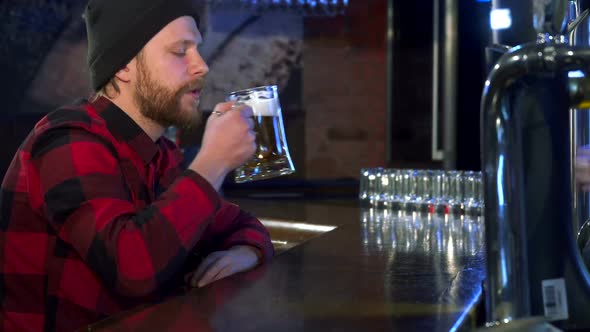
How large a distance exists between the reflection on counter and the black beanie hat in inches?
22.6

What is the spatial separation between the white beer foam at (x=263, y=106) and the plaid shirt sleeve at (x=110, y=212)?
8.0 inches


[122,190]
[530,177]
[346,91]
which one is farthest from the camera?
[346,91]

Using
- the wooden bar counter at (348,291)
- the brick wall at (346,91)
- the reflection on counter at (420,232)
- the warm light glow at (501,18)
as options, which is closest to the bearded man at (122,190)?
the wooden bar counter at (348,291)

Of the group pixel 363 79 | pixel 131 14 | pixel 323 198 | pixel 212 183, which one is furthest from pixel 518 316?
pixel 363 79

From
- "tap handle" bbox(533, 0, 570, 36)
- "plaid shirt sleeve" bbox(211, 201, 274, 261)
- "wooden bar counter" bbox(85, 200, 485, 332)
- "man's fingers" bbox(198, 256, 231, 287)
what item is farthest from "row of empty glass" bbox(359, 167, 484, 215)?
"tap handle" bbox(533, 0, 570, 36)

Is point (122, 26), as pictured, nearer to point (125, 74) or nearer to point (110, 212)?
point (125, 74)

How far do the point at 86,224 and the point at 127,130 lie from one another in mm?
263

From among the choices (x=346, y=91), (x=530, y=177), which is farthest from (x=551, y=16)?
(x=346, y=91)

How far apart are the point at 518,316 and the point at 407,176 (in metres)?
1.49

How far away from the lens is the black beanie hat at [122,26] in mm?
1390

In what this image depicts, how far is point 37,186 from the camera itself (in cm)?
124

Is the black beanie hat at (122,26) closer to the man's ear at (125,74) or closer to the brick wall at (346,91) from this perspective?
the man's ear at (125,74)

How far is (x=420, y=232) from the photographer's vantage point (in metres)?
1.75

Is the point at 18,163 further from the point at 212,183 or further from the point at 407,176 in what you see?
the point at 407,176
